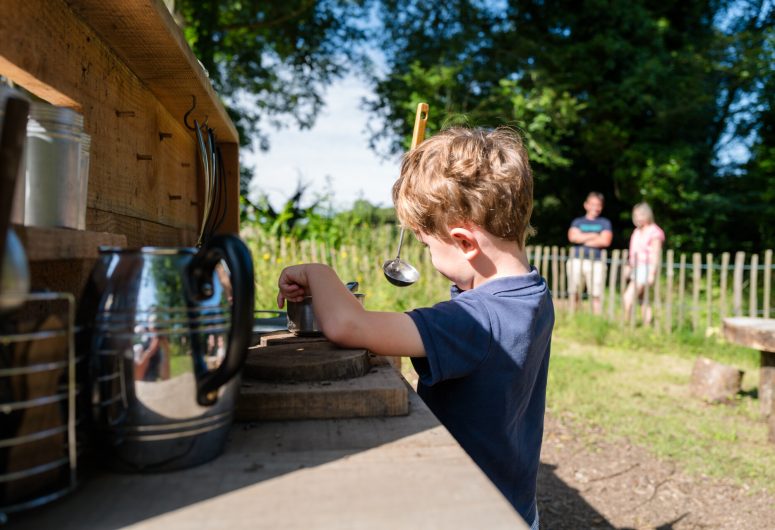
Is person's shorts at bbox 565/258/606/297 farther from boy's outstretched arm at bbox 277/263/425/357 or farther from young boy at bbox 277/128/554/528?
boy's outstretched arm at bbox 277/263/425/357

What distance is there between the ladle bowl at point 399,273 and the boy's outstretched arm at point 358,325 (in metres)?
0.87

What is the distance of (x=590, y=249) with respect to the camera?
9492 millimetres

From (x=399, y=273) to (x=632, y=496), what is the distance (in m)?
2.09

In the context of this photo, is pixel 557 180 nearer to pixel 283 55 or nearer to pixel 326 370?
pixel 283 55

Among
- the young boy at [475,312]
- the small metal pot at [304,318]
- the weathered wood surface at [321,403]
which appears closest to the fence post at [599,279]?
the young boy at [475,312]

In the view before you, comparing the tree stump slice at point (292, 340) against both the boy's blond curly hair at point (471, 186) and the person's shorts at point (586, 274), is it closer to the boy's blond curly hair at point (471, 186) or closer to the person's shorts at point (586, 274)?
the boy's blond curly hair at point (471, 186)

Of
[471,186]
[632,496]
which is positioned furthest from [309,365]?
[632,496]

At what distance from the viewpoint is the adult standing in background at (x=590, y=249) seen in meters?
9.26

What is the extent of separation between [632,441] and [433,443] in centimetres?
369

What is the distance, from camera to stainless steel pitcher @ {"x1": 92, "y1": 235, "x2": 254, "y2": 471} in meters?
0.75

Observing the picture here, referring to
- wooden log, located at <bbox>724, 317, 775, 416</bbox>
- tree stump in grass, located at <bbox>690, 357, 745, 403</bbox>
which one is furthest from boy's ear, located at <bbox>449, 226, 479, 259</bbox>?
tree stump in grass, located at <bbox>690, 357, 745, 403</bbox>

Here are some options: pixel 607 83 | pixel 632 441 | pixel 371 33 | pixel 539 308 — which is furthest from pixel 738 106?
pixel 539 308

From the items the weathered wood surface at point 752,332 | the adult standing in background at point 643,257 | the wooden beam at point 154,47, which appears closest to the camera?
the wooden beam at point 154,47

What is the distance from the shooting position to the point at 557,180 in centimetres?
1622
